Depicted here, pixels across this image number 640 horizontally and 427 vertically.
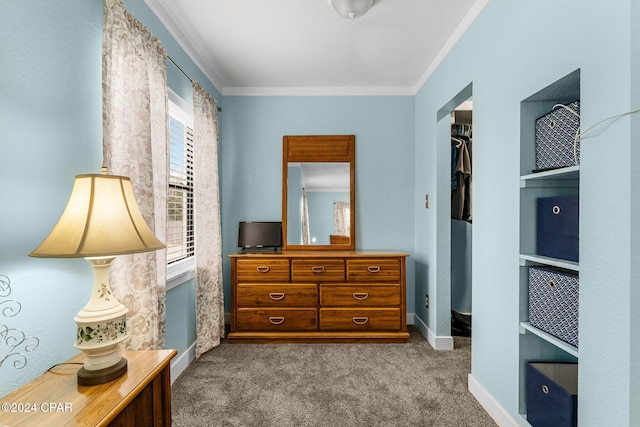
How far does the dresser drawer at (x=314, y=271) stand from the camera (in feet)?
9.64

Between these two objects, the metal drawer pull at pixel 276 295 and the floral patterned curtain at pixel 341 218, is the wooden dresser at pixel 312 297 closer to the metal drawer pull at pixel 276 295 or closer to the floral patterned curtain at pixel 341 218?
the metal drawer pull at pixel 276 295

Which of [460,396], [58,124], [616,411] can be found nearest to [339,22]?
[58,124]

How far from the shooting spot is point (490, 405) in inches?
74.2

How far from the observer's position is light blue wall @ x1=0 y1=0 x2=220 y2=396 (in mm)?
1073

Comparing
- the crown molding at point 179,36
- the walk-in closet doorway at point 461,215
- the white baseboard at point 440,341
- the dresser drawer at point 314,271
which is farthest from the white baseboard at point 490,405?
the crown molding at point 179,36

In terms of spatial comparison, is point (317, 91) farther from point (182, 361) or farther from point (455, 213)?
point (182, 361)

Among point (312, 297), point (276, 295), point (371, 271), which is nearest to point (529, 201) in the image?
point (371, 271)

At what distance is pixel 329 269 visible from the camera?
2.94 metres

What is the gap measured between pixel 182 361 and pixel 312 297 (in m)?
1.19

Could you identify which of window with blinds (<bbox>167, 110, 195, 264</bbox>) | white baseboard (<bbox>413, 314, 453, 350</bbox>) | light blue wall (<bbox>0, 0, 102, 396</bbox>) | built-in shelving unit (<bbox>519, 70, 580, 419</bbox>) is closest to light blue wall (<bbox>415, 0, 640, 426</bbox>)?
built-in shelving unit (<bbox>519, 70, 580, 419</bbox>)

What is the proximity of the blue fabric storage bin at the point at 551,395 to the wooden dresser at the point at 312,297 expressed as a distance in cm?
140

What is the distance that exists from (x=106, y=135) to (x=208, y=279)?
159cm

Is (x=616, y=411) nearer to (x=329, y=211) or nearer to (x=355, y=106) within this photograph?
(x=329, y=211)

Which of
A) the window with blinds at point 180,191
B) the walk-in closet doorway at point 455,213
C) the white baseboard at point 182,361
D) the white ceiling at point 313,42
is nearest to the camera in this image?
the white ceiling at point 313,42
